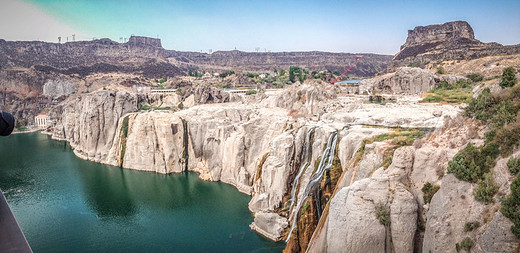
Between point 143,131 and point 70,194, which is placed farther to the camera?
point 143,131

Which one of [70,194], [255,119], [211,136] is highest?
[255,119]

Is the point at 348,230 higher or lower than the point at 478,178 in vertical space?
lower

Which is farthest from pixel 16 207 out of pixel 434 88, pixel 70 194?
pixel 434 88

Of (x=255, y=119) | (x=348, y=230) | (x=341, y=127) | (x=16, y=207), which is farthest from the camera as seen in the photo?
(x=255, y=119)

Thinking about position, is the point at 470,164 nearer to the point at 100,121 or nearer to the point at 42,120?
the point at 100,121

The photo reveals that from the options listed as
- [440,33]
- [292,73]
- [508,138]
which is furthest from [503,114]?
[440,33]

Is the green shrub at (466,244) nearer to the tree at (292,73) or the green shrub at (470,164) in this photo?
the green shrub at (470,164)

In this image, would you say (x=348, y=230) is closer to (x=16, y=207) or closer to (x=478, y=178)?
(x=478, y=178)

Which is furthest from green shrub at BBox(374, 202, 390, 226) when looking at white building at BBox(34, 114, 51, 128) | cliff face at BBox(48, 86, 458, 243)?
white building at BBox(34, 114, 51, 128)
